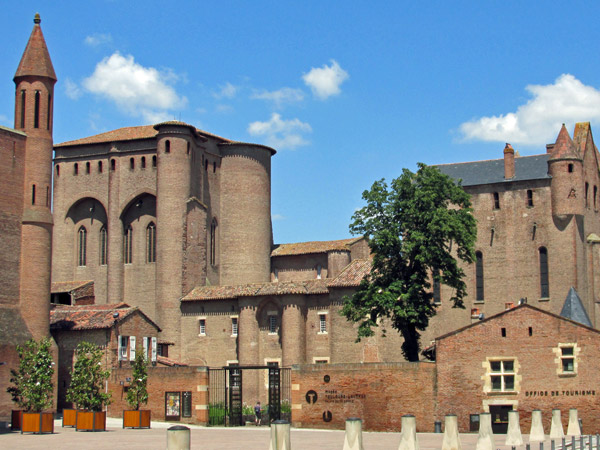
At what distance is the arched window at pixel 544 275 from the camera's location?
203ft

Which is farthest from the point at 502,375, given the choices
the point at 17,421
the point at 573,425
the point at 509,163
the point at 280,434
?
the point at 509,163

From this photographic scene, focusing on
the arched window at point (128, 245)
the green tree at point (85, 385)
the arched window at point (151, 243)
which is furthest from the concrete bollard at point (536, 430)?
the arched window at point (128, 245)

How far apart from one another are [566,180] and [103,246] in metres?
35.6

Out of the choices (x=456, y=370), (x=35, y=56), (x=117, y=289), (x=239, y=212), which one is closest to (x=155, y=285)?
(x=117, y=289)

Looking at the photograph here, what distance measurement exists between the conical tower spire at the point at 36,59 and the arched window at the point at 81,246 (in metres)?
23.7

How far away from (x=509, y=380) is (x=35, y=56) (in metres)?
31.6

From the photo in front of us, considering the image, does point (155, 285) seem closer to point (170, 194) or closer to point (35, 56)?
point (170, 194)

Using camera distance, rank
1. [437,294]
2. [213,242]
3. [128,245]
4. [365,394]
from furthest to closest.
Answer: [213,242]
[128,245]
[437,294]
[365,394]

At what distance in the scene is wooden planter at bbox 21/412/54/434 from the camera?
37312 millimetres

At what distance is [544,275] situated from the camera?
6219 cm

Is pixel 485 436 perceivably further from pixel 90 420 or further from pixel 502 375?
pixel 90 420

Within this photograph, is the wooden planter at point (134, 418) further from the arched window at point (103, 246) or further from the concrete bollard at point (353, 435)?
the arched window at point (103, 246)

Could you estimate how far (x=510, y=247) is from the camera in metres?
63.2

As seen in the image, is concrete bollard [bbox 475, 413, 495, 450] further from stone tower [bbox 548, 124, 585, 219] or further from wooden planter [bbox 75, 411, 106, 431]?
stone tower [bbox 548, 124, 585, 219]
